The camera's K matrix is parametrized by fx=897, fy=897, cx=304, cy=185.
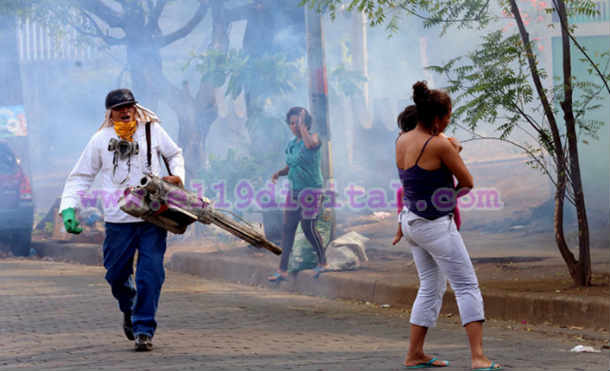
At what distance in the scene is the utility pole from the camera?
34.2 ft

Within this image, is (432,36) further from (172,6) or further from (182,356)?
(182,356)

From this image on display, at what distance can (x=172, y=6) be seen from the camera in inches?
655

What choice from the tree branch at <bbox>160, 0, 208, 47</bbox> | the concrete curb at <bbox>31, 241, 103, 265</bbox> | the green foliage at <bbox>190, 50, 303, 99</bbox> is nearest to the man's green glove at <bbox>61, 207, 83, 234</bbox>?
the concrete curb at <bbox>31, 241, 103, 265</bbox>

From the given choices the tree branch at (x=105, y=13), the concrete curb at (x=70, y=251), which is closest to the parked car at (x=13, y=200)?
the concrete curb at (x=70, y=251)

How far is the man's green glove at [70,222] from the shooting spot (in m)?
5.31

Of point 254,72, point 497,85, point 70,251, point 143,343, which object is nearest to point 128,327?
point 143,343

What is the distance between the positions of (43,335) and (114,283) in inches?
39.4

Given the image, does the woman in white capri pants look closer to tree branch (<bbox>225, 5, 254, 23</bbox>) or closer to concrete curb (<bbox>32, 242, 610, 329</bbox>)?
concrete curb (<bbox>32, 242, 610, 329</bbox>)

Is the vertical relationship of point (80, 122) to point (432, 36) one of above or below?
below

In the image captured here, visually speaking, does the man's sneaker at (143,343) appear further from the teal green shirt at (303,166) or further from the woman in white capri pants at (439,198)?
the teal green shirt at (303,166)

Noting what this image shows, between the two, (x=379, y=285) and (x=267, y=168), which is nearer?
(x=379, y=285)

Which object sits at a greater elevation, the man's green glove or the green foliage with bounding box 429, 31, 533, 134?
the green foliage with bounding box 429, 31, 533, 134

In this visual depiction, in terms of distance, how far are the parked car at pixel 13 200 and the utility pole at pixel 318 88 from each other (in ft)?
18.3

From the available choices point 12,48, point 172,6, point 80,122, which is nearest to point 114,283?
point 172,6
